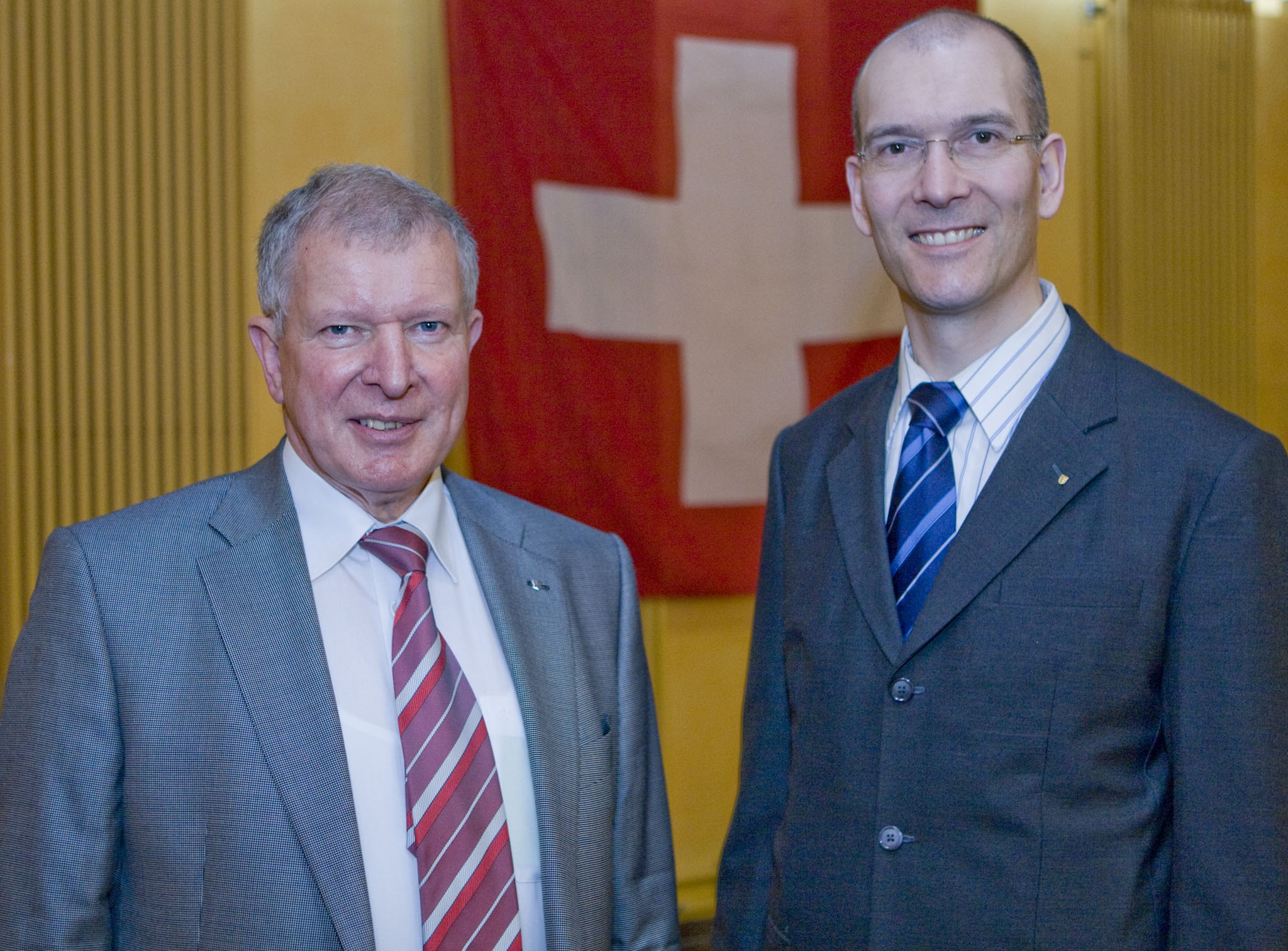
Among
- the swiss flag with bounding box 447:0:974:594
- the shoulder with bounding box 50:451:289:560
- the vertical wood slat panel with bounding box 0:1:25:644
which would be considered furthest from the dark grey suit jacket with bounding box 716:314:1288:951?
the vertical wood slat panel with bounding box 0:1:25:644

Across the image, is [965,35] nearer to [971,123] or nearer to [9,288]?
[971,123]

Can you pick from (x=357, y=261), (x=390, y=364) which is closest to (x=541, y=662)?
(x=390, y=364)

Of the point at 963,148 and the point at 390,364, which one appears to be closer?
the point at 390,364

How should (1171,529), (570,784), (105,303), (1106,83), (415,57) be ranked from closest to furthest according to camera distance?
(1171,529) → (570,784) → (105,303) → (415,57) → (1106,83)

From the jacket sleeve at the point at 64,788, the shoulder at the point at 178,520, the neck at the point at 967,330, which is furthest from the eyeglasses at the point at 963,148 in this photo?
the jacket sleeve at the point at 64,788

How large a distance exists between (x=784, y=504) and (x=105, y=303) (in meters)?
2.02

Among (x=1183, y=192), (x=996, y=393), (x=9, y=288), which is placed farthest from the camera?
(x=1183, y=192)

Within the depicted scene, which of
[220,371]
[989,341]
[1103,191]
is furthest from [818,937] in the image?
[1103,191]

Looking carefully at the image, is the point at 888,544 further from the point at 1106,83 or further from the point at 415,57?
the point at 1106,83

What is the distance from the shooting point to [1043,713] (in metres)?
1.31

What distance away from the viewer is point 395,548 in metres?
1.41

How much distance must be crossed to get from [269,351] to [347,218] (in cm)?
21

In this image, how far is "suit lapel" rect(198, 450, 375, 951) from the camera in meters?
1.25

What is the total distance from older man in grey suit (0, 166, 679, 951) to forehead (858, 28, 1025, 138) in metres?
0.57
